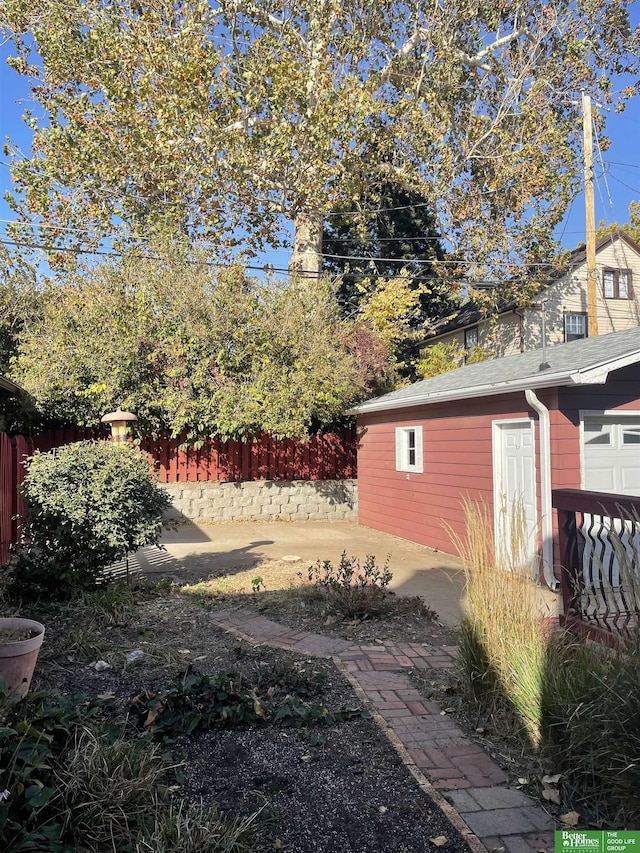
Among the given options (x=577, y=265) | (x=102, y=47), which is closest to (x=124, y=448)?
(x=102, y=47)

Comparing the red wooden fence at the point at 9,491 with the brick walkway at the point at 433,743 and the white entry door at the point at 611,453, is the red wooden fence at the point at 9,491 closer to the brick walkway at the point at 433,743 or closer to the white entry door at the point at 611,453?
the brick walkway at the point at 433,743

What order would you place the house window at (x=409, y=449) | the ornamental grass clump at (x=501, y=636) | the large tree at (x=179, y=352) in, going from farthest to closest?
the large tree at (x=179, y=352) → the house window at (x=409, y=449) → the ornamental grass clump at (x=501, y=636)

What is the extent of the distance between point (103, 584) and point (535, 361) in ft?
21.2

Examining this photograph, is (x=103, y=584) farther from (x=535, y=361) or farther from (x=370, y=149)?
(x=370, y=149)

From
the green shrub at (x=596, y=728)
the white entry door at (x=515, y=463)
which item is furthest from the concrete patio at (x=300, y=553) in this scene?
the green shrub at (x=596, y=728)

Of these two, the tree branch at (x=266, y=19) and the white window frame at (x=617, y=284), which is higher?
the tree branch at (x=266, y=19)

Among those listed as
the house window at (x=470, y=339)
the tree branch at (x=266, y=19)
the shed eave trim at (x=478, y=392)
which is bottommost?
the shed eave trim at (x=478, y=392)

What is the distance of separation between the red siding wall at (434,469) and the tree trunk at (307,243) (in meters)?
6.41

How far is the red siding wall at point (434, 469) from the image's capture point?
8.28 m

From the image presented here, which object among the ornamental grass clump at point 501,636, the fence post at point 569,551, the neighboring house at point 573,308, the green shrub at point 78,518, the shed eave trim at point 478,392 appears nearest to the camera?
the ornamental grass clump at point 501,636

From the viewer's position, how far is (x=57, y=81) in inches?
586

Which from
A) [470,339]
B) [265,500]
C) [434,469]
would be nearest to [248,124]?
[265,500]

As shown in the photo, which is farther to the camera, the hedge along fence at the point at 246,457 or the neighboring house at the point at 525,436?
the hedge along fence at the point at 246,457

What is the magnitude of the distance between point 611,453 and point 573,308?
14.7m
